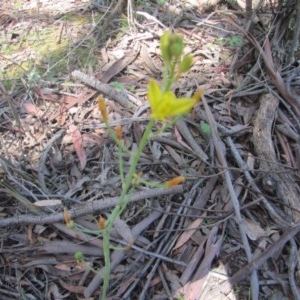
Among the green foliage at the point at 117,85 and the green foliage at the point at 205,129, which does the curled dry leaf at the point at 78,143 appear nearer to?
the green foliage at the point at 117,85

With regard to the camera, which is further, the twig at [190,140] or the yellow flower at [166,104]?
the twig at [190,140]

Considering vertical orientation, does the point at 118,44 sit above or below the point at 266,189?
above

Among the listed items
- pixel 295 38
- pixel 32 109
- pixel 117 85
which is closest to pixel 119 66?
pixel 117 85

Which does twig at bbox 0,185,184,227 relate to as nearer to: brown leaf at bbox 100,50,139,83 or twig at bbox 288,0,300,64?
brown leaf at bbox 100,50,139,83

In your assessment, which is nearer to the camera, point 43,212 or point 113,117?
point 43,212

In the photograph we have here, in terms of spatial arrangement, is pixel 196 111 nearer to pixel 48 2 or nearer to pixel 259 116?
pixel 259 116

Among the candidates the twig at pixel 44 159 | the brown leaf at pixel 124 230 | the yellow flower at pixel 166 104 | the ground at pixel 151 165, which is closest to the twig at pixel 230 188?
the ground at pixel 151 165

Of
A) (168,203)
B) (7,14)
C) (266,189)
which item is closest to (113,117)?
(168,203)
